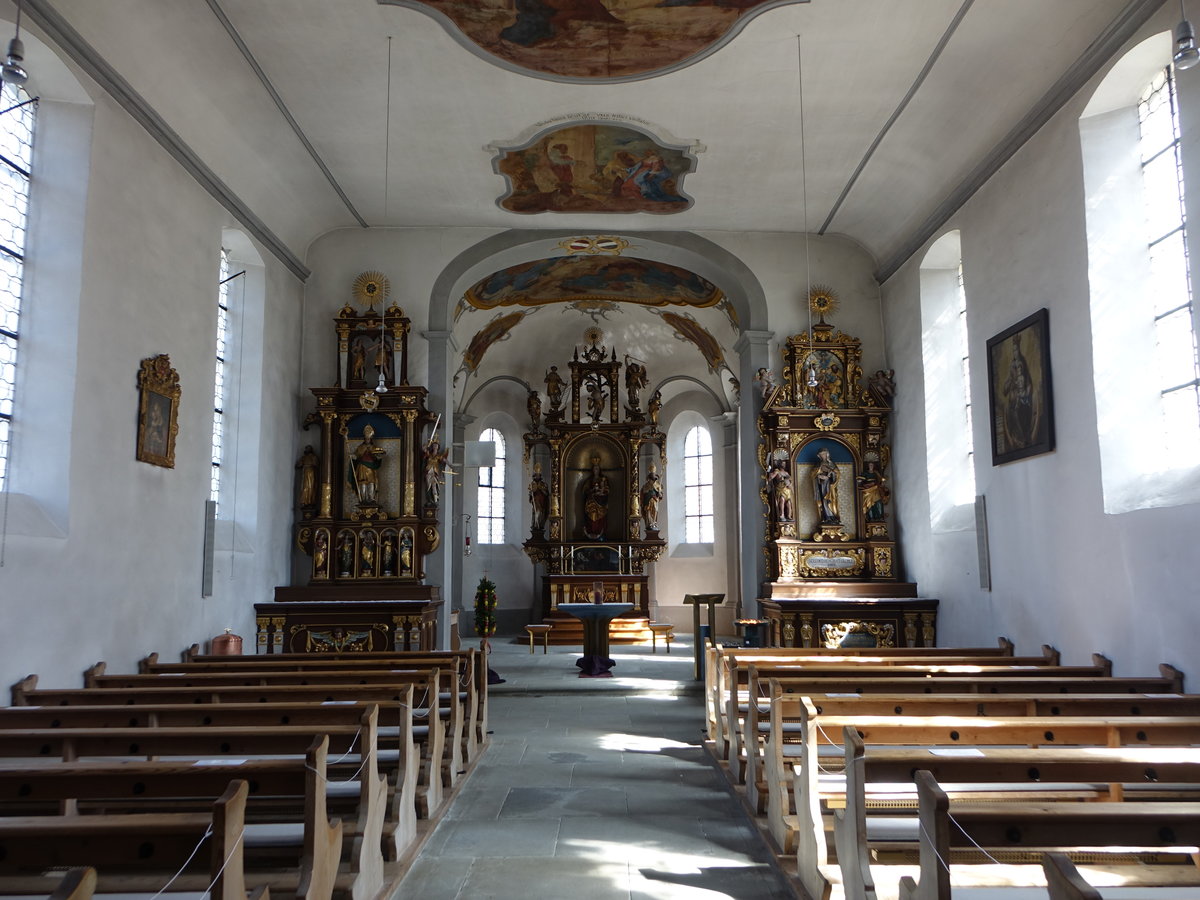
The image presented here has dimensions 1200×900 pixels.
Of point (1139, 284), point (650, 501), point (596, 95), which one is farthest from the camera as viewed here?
point (650, 501)

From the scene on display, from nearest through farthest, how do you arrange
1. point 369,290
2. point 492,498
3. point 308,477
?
point 308,477
point 369,290
point 492,498

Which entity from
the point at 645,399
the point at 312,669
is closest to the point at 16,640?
the point at 312,669

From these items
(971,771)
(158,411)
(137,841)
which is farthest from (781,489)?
(137,841)

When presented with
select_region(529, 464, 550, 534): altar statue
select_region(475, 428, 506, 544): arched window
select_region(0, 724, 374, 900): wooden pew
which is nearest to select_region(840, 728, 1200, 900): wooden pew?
select_region(0, 724, 374, 900): wooden pew

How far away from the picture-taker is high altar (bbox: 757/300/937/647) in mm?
12523

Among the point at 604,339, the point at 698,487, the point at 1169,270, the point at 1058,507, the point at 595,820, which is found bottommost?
the point at 595,820

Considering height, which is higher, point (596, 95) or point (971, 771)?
point (596, 95)

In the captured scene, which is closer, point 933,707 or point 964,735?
point 964,735

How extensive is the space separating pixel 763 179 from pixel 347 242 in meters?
5.83

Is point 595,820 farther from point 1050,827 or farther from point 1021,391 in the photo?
point 1021,391

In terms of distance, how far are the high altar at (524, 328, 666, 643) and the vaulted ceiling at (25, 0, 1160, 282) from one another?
7.92 meters

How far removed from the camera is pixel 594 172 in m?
11.7

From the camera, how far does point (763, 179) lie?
1181cm

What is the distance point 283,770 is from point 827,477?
1021 cm
